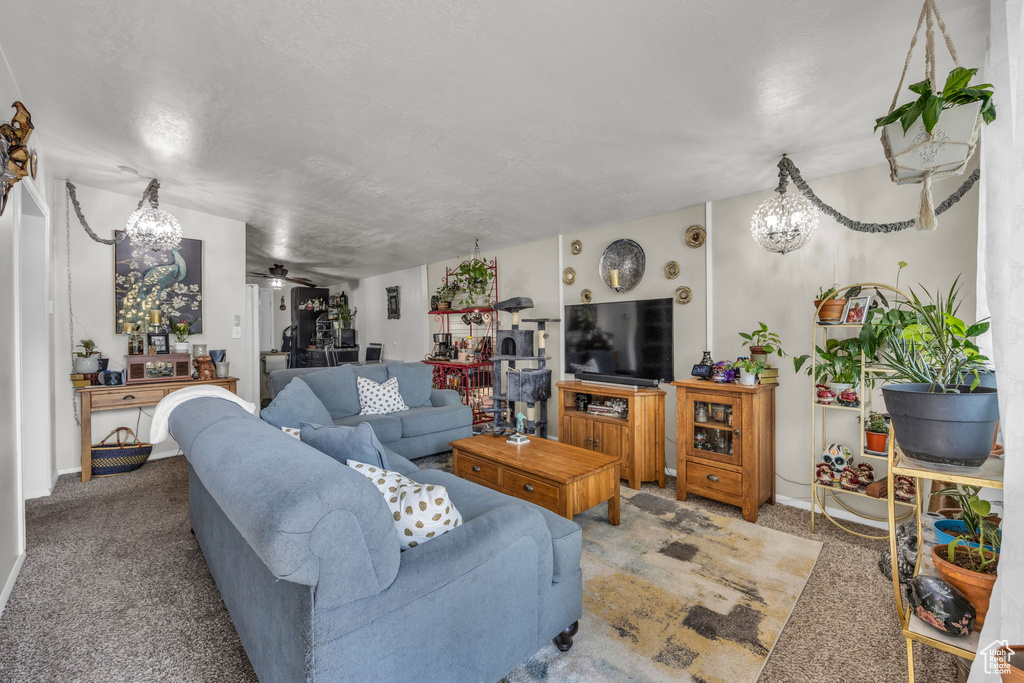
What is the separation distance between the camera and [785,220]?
2732mm

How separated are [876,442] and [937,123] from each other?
2.12 m

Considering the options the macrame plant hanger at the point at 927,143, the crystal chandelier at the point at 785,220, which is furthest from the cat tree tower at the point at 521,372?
the macrame plant hanger at the point at 927,143

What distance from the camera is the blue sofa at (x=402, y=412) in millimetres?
4020

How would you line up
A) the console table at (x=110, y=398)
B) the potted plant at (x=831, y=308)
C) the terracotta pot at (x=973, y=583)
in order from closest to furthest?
the terracotta pot at (x=973, y=583), the potted plant at (x=831, y=308), the console table at (x=110, y=398)

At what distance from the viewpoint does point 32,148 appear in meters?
2.59

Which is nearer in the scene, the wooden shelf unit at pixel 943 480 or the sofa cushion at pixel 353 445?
the wooden shelf unit at pixel 943 480

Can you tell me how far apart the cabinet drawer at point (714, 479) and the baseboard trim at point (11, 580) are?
3850 mm

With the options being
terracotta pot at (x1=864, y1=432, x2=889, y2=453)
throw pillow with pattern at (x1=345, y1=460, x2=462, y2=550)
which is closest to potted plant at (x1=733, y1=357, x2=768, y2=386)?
terracotta pot at (x1=864, y1=432, x2=889, y2=453)

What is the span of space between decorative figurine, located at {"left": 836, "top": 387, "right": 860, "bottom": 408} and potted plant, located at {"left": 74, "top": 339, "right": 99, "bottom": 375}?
568 cm

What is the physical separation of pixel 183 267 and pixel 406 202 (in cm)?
236

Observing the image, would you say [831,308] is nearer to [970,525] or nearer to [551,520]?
[970,525]

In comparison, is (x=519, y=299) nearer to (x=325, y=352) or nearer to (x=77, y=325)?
(x=77, y=325)

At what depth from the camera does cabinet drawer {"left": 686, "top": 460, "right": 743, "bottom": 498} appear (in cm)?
307

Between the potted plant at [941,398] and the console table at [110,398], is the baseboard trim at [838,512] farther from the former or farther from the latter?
the console table at [110,398]
